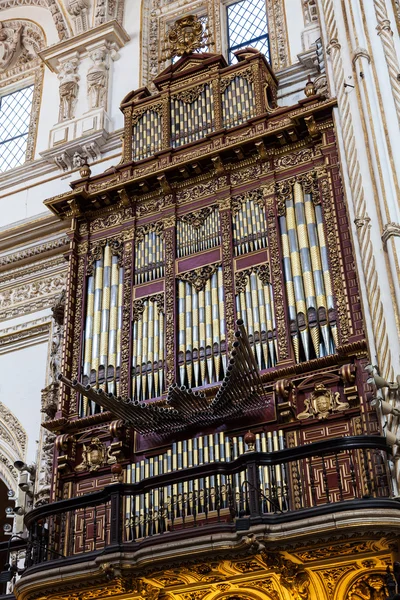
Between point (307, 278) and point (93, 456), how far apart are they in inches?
154

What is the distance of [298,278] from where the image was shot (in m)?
12.7

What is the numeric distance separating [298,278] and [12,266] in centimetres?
615

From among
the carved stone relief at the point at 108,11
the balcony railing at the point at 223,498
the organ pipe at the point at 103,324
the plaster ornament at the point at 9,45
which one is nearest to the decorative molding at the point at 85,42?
the carved stone relief at the point at 108,11

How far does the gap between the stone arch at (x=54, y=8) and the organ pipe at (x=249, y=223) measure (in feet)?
25.5

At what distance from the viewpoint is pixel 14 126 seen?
1936cm

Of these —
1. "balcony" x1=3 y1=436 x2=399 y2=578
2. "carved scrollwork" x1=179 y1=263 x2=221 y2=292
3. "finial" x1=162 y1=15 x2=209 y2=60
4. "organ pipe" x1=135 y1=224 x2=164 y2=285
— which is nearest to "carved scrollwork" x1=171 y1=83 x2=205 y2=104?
"finial" x1=162 y1=15 x2=209 y2=60

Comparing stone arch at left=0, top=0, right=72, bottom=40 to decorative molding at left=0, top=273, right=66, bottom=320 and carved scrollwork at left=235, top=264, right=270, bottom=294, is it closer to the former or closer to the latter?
decorative molding at left=0, top=273, right=66, bottom=320

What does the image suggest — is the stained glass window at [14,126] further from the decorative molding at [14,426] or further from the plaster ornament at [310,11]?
the plaster ornament at [310,11]

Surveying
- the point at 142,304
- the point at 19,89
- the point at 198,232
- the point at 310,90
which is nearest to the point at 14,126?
the point at 19,89

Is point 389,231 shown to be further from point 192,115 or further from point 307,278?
point 192,115

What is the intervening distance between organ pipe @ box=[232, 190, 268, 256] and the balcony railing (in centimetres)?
369

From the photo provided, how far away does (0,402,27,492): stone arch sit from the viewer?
575 inches

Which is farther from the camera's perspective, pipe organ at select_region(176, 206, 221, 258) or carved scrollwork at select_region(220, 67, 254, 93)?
carved scrollwork at select_region(220, 67, 254, 93)

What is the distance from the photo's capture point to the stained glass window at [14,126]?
18814 millimetres
